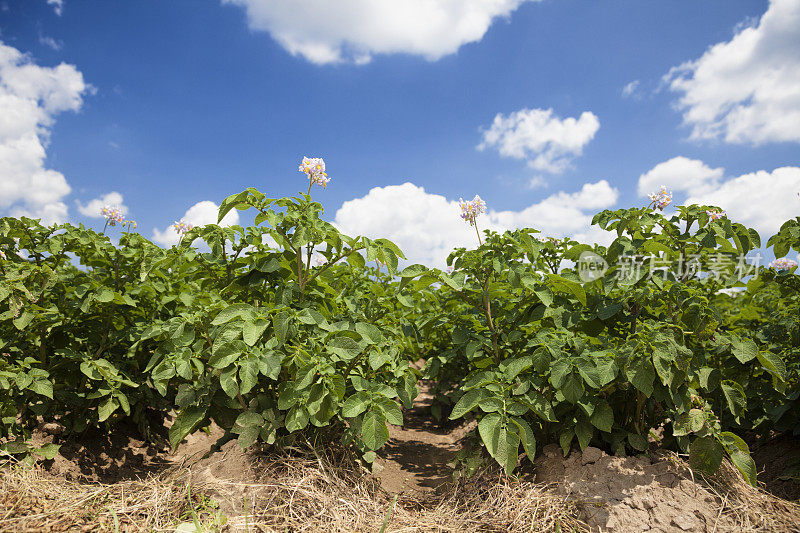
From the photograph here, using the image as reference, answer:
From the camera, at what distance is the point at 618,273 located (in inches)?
96.3

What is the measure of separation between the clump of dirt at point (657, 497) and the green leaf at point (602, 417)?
31cm

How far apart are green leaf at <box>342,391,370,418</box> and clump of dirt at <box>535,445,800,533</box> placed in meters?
1.13

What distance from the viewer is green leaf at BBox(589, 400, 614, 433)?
2307 mm

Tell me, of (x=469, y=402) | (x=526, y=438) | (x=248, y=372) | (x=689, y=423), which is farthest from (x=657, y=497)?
(x=248, y=372)

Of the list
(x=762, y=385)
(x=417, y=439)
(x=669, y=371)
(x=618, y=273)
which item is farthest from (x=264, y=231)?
(x=762, y=385)

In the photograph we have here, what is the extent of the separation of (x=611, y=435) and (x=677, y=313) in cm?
76

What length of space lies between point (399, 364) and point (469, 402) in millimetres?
532

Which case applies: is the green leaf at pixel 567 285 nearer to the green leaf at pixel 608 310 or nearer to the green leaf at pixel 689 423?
the green leaf at pixel 608 310

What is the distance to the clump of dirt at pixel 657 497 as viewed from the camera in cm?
222

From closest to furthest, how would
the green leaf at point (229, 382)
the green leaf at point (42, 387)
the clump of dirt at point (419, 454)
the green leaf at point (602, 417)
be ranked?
the green leaf at point (229, 382) → the green leaf at point (602, 417) → the green leaf at point (42, 387) → the clump of dirt at point (419, 454)

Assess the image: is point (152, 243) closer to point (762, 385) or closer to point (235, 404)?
point (235, 404)

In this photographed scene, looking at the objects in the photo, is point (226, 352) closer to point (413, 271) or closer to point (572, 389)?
point (413, 271)

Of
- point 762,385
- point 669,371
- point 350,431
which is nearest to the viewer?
point 669,371

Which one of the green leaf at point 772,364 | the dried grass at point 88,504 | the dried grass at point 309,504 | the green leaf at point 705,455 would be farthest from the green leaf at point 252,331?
the green leaf at point 772,364
